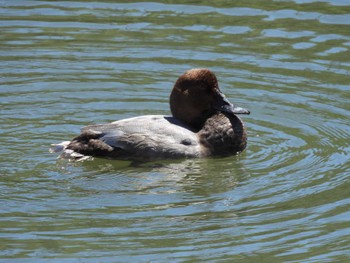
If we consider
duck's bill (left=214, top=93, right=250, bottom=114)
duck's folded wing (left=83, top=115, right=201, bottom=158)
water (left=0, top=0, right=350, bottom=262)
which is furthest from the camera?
duck's bill (left=214, top=93, right=250, bottom=114)

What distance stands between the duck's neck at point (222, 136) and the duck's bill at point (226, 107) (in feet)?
0.40

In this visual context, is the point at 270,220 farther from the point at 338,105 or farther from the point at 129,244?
the point at 338,105

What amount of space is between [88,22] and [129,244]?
8168 millimetres

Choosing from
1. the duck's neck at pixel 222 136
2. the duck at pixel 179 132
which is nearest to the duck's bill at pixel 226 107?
the duck at pixel 179 132

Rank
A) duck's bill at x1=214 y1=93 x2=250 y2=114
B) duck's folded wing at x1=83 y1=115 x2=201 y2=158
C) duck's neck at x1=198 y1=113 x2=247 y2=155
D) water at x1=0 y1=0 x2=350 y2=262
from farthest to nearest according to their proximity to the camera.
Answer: duck's bill at x1=214 y1=93 x2=250 y2=114 < duck's neck at x1=198 y1=113 x2=247 y2=155 < duck's folded wing at x1=83 y1=115 x2=201 y2=158 < water at x1=0 y1=0 x2=350 y2=262

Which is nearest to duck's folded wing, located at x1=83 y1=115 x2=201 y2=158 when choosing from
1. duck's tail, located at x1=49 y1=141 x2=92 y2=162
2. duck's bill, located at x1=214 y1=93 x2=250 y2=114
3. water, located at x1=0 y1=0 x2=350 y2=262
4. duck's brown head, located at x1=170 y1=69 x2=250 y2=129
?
water, located at x1=0 y1=0 x2=350 y2=262

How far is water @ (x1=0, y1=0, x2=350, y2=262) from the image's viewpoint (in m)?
8.06

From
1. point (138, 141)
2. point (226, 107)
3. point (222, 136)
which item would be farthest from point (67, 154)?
point (226, 107)

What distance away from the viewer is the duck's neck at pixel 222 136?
10.6 metres

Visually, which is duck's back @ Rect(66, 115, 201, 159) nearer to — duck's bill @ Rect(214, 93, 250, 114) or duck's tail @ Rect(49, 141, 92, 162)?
duck's tail @ Rect(49, 141, 92, 162)

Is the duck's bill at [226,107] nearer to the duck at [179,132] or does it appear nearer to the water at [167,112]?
the duck at [179,132]

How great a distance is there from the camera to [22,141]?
10828 millimetres

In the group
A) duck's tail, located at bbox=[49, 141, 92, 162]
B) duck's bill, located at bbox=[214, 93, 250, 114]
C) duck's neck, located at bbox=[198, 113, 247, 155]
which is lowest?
duck's tail, located at bbox=[49, 141, 92, 162]

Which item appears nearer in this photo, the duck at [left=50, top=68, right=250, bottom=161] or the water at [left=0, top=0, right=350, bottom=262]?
the water at [left=0, top=0, right=350, bottom=262]
